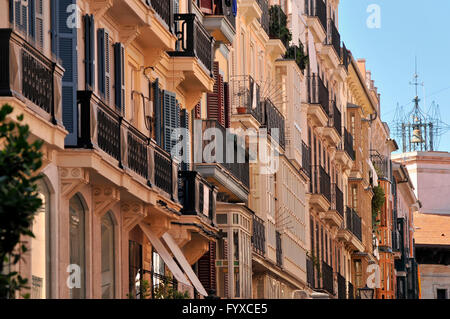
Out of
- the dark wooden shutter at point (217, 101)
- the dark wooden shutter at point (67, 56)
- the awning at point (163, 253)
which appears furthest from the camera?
the dark wooden shutter at point (217, 101)

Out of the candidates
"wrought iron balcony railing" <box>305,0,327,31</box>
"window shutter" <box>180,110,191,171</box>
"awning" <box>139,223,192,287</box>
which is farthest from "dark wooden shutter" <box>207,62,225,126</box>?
"wrought iron balcony railing" <box>305,0,327,31</box>

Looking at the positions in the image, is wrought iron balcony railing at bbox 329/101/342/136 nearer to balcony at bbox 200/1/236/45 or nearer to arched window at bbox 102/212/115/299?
balcony at bbox 200/1/236/45

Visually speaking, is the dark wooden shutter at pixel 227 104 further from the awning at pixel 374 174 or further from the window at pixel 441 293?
the window at pixel 441 293

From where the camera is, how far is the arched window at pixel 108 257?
26859 mm

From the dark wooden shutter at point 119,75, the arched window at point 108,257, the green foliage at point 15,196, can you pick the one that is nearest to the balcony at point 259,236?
the dark wooden shutter at point 119,75

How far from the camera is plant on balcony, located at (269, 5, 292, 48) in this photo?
4751 centimetres

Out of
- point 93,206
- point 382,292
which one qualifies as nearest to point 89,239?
point 93,206

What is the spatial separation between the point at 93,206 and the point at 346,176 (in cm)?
4385

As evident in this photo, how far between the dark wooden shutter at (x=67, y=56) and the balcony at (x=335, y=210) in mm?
34553

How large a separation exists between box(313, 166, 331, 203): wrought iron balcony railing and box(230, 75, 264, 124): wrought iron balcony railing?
44.5 ft

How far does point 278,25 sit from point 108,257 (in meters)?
21.6

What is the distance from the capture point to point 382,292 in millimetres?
77938

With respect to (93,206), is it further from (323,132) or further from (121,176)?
(323,132)
